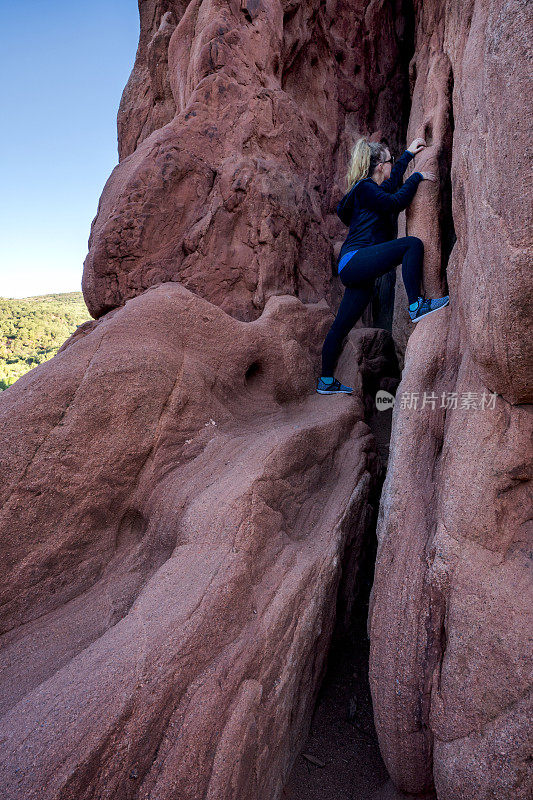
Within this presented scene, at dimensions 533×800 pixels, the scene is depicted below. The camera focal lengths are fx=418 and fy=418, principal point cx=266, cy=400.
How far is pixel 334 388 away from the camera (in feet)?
13.0

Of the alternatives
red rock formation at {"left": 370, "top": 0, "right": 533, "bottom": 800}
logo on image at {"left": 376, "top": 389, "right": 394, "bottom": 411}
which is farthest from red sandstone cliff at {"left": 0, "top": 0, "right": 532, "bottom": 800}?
logo on image at {"left": 376, "top": 389, "right": 394, "bottom": 411}

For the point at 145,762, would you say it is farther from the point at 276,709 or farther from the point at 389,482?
the point at 389,482

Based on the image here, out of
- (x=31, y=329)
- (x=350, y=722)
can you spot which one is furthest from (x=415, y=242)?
(x=31, y=329)

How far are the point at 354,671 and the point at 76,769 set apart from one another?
6.47 ft

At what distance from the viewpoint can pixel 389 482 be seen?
272cm

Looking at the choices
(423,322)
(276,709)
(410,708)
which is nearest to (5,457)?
(276,709)

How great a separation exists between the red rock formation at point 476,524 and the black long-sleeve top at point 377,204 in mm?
766

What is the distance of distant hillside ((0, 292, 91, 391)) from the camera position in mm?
17000

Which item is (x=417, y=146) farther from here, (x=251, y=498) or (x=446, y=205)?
(x=251, y=498)

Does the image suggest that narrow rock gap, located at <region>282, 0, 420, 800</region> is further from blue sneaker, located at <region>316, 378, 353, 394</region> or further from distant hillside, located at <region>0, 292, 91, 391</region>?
distant hillside, located at <region>0, 292, 91, 391</region>

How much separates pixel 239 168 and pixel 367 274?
5.95 feet

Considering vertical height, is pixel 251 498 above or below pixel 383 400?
below

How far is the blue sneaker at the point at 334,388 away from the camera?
3945 millimetres

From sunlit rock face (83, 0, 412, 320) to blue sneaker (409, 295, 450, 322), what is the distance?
147 cm
